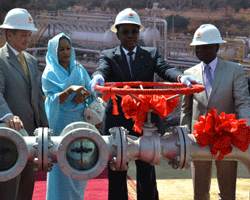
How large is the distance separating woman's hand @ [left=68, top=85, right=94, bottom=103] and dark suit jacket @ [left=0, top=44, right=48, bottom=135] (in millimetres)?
246

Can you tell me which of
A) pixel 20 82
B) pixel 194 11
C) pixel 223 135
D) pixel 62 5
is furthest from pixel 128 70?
pixel 194 11

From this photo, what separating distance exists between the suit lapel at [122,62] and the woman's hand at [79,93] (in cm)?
29

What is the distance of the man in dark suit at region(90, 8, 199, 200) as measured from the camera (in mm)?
2295

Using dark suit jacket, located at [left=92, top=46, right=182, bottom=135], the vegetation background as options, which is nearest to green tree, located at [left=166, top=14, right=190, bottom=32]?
the vegetation background

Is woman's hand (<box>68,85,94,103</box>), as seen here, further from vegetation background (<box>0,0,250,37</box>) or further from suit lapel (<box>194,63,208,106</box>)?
vegetation background (<box>0,0,250,37</box>)

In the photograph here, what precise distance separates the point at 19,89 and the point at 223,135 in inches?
51.4

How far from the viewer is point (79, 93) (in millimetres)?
2396

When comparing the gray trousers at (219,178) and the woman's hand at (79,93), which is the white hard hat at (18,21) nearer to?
the woman's hand at (79,93)

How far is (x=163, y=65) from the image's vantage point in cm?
236

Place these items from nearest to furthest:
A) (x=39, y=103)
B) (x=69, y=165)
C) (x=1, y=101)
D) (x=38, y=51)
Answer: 1. (x=69, y=165)
2. (x=1, y=101)
3. (x=39, y=103)
4. (x=38, y=51)

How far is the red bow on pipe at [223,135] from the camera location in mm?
1690

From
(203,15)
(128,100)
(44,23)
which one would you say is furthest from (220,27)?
(128,100)

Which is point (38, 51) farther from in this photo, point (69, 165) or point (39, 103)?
point (69, 165)

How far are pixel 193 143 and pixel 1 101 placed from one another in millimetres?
1098
